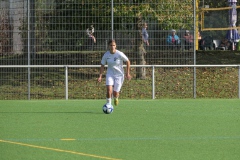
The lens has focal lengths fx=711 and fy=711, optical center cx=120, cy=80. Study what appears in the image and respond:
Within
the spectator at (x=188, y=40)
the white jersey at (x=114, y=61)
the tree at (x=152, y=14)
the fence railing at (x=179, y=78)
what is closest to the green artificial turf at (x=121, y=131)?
the white jersey at (x=114, y=61)

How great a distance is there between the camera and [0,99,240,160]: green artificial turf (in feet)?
39.1

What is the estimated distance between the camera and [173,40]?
84.6ft

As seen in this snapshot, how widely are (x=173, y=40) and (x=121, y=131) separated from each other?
37.1 feet

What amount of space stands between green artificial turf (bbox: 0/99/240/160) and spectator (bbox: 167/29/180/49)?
11.9ft

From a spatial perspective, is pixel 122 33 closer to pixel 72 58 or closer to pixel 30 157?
pixel 72 58

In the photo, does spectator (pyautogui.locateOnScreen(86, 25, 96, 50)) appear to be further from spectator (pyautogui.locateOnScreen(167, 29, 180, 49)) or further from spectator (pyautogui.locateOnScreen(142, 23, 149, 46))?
spectator (pyautogui.locateOnScreen(167, 29, 180, 49))

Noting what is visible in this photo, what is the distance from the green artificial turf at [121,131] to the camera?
11906 mm

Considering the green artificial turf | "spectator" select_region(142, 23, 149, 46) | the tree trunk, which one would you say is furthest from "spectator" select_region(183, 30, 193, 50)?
the green artificial turf

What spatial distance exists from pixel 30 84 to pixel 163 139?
11764mm

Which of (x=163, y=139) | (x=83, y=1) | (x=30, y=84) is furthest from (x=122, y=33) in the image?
(x=163, y=139)

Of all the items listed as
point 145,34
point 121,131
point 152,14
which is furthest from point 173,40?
point 121,131

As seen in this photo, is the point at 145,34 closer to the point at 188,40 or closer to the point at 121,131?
the point at 188,40

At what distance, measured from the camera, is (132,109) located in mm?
20250

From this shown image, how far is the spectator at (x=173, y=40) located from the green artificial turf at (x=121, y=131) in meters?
3.63
